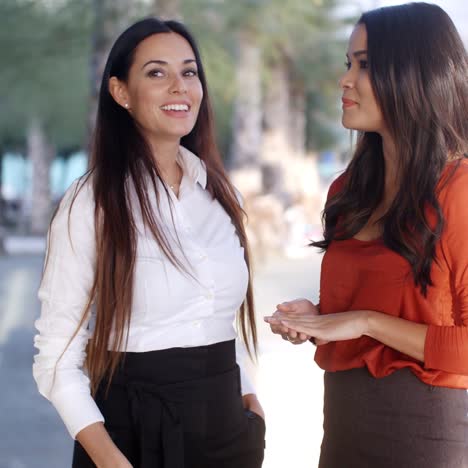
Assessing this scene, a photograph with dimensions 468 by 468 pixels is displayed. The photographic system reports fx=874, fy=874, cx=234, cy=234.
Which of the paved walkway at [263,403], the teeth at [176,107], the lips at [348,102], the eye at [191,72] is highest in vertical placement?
the eye at [191,72]

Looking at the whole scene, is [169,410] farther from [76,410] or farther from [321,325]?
[321,325]

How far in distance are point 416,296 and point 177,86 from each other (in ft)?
2.64

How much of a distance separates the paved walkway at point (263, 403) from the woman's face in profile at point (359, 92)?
8.14 feet

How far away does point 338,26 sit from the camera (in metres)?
16.9

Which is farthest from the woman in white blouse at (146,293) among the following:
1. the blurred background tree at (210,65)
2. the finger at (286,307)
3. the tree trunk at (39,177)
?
the tree trunk at (39,177)

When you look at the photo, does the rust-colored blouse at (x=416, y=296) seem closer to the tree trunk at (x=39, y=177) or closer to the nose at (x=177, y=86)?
the nose at (x=177, y=86)

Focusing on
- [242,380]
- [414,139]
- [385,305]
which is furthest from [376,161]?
[242,380]

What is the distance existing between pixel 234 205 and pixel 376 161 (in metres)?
0.40

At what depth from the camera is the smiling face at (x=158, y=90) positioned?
2.23m

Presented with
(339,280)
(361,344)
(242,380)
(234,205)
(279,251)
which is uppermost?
(234,205)

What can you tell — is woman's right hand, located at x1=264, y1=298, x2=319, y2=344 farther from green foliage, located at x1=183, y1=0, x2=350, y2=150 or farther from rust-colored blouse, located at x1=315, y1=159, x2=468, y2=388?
green foliage, located at x1=183, y1=0, x2=350, y2=150

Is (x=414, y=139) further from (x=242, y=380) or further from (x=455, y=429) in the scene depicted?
(x=242, y=380)

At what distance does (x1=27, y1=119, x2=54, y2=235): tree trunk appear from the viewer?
63.7 feet

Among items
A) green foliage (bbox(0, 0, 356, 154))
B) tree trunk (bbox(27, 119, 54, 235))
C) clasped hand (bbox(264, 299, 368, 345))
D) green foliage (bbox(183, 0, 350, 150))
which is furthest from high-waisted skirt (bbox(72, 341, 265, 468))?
tree trunk (bbox(27, 119, 54, 235))
